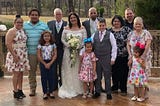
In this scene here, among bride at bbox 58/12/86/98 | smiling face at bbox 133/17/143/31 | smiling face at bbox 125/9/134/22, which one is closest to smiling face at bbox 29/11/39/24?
bride at bbox 58/12/86/98

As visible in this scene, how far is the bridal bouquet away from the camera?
24.8 ft

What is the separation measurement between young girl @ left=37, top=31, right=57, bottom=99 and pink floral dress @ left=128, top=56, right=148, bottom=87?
1.46 meters

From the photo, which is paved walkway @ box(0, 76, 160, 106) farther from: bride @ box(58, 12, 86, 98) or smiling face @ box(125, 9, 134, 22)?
smiling face @ box(125, 9, 134, 22)

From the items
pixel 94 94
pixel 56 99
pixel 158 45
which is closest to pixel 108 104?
pixel 94 94

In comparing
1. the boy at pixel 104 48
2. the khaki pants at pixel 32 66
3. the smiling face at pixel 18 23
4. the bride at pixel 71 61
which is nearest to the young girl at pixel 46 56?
the khaki pants at pixel 32 66

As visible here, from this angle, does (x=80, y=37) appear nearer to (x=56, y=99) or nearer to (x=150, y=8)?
(x=56, y=99)

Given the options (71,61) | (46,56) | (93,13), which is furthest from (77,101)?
(93,13)

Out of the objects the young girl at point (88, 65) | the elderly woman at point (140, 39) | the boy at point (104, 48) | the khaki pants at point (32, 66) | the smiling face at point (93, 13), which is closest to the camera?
the elderly woman at point (140, 39)

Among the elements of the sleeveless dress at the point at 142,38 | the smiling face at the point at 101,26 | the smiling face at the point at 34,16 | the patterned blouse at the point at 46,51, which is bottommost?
the patterned blouse at the point at 46,51

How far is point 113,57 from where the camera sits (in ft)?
24.0

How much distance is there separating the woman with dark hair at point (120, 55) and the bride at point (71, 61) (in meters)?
0.63

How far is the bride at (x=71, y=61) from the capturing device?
7633 millimetres

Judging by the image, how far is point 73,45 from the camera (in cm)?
757

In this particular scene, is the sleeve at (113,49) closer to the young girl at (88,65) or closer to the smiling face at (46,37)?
the young girl at (88,65)
